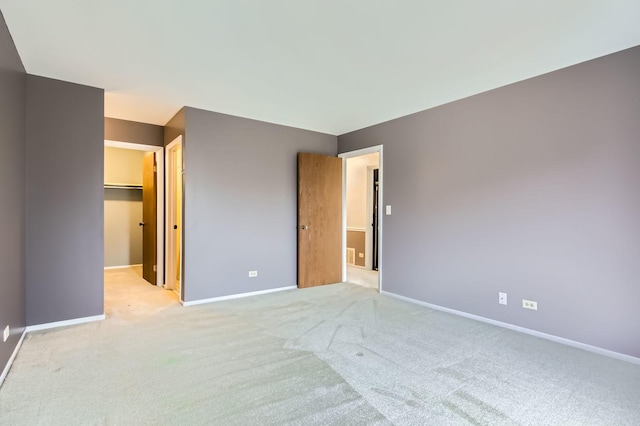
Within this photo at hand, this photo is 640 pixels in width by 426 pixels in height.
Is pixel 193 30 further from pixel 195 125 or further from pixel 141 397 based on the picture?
pixel 141 397

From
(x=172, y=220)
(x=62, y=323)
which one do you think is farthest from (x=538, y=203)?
(x=62, y=323)

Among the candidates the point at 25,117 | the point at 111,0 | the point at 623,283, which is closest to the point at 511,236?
the point at 623,283

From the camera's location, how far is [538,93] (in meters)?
2.96

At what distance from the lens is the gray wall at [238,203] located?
154 inches

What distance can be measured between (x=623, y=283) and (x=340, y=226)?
3438mm

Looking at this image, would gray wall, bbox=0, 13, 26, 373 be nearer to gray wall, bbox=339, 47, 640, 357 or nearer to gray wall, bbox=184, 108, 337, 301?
gray wall, bbox=184, 108, 337, 301

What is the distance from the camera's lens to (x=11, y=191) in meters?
2.41

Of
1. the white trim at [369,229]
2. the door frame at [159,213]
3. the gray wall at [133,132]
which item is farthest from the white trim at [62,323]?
the white trim at [369,229]

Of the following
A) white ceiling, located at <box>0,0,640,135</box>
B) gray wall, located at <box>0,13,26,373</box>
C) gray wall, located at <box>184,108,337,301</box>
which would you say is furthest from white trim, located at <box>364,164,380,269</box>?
gray wall, located at <box>0,13,26,373</box>

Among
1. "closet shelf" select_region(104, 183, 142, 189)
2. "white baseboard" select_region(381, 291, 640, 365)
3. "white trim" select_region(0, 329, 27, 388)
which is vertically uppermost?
"closet shelf" select_region(104, 183, 142, 189)

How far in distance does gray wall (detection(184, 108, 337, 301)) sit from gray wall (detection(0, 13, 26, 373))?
58.3 inches

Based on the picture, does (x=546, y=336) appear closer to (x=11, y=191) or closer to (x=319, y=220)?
(x=319, y=220)

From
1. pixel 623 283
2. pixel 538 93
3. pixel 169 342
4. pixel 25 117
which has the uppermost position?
pixel 538 93

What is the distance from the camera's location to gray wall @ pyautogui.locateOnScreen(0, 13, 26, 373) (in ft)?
7.06
